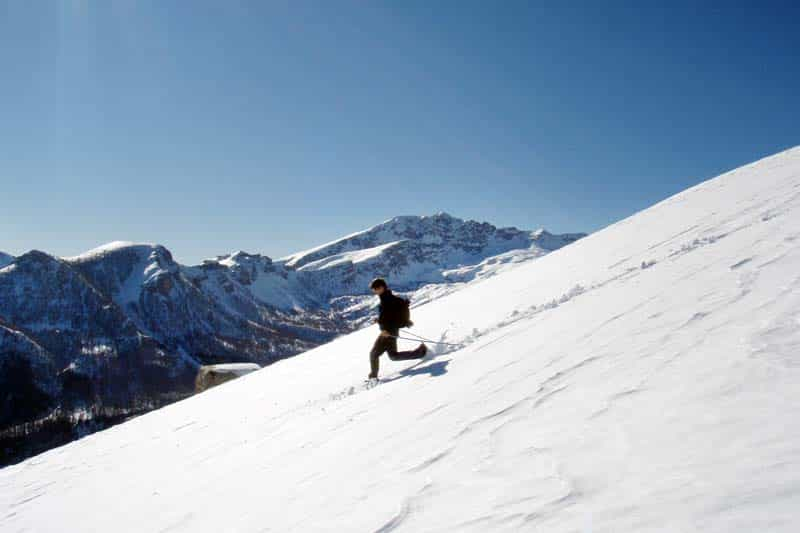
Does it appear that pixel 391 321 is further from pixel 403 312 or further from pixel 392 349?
pixel 392 349

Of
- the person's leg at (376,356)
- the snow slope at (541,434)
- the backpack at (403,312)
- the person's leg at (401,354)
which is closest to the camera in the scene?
the snow slope at (541,434)

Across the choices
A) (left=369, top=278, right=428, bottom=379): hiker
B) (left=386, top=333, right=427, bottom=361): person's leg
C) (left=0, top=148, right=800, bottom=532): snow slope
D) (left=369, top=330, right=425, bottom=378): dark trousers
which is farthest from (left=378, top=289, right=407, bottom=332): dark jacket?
(left=0, top=148, right=800, bottom=532): snow slope

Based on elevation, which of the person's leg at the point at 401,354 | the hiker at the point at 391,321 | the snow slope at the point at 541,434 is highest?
the hiker at the point at 391,321

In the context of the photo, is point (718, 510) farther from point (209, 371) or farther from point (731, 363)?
point (209, 371)

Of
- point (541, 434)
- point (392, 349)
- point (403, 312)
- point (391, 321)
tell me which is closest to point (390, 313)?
point (391, 321)

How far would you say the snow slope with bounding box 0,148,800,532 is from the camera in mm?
3117

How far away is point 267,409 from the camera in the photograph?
11086mm

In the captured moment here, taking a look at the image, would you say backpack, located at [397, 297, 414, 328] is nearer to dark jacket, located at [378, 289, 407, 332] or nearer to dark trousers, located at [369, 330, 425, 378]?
dark jacket, located at [378, 289, 407, 332]

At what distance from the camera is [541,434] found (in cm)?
441

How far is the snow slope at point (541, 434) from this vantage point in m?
3.12

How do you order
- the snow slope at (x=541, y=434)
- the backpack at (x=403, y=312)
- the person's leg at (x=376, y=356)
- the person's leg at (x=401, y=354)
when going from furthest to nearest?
the person's leg at (x=401, y=354)
the backpack at (x=403, y=312)
the person's leg at (x=376, y=356)
the snow slope at (x=541, y=434)

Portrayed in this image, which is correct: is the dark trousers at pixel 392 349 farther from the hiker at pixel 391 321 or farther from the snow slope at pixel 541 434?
the snow slope at pixel 541 434

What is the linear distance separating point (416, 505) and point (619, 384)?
2681mm

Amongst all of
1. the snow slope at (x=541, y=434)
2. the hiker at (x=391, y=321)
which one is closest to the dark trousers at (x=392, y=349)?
the hiker at (x=391, y=321)
